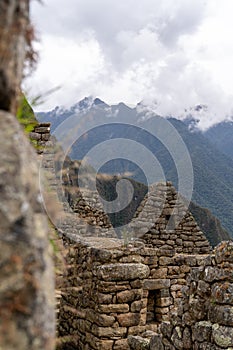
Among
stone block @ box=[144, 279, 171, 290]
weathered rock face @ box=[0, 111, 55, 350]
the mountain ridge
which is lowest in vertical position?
stone block @ box=[144, 279, 171, 290]

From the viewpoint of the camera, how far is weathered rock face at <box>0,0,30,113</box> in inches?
48.6

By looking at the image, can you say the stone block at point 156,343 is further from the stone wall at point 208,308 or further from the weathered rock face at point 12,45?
the weathered rock face at point 12,45

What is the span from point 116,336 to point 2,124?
6061mm

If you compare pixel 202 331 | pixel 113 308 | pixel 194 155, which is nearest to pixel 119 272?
pixel 113 308

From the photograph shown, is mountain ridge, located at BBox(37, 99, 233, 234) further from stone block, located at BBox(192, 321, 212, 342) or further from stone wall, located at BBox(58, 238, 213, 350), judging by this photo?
stone block, located at BBox(192, 321, 212, 342)

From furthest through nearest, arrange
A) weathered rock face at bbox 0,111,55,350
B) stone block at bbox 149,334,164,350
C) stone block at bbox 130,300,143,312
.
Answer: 1. stone block at bbox 130,300,143,312
2. stone block at bbox 149,334,164,350
3. weathered rock face at bbox 0,111,55,350

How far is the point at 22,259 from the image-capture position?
1.10m

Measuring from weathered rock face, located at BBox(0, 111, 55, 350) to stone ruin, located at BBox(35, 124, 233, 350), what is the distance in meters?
3.38

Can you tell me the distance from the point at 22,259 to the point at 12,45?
59 cm

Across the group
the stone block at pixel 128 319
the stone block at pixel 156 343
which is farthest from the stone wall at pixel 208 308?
the stone block at pixel 128 319

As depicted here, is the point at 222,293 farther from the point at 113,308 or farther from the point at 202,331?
the point at 113,308

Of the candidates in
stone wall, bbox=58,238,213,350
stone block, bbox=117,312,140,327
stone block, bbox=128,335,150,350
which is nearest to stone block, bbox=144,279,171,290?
stone wall, bbox=58,238,213,350

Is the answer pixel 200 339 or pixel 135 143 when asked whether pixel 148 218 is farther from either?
pixel 200 339

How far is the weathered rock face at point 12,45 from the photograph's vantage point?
1233 mm
